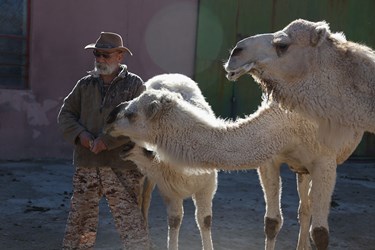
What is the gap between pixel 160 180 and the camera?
5777 millimetres

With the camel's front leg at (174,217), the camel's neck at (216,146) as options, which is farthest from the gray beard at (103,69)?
the camel's front leg at (174,217)

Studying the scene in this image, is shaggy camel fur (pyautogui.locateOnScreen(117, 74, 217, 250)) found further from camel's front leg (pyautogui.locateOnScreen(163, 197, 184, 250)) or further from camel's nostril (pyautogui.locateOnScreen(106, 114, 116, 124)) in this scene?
camel's nostril (pyautogui.locateOnScreen(106, 114, 116, 124))

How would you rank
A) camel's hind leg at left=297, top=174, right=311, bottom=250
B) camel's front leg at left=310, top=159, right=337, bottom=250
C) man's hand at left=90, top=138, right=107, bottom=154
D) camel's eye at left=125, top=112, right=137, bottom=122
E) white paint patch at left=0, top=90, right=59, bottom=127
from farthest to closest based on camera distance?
white paint patch at left=0, top=90, right=59, bottom=127, camel's hind leg at left=297, top=174, right=311, bottom=250, camel's front leg at left=310, top=159, right=337, bottom=250, man's hand at left=90, top=138, right=107, bottom=154, camel's eye at left=125, top=112, right=137, bottom=122

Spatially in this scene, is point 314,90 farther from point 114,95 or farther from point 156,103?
point 114,95

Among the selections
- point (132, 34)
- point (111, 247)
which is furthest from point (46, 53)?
point (111, 247)

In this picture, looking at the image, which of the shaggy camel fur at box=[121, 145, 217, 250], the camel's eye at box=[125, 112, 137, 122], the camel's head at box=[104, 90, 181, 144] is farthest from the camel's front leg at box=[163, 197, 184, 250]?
the camel's eye at box=[125, 112, 137, 122]

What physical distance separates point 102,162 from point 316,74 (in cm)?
173

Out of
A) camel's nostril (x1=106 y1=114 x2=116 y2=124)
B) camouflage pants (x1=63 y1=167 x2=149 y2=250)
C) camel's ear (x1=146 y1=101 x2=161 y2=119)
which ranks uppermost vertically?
camel's ear (x1=146 y1=101 x2=161 y2=119)

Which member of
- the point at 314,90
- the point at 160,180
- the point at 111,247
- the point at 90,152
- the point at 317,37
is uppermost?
the point at 317,37

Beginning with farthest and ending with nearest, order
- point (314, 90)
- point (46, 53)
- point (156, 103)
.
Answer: point (46, 53) < point (156, 103) < point (314, 90)

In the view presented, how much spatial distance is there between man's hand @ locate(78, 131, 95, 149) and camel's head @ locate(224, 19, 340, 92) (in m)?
1.23

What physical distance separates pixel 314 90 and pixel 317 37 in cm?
33

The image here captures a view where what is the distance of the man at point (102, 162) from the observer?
193 inches

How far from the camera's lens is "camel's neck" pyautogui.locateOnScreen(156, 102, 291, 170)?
438cm
